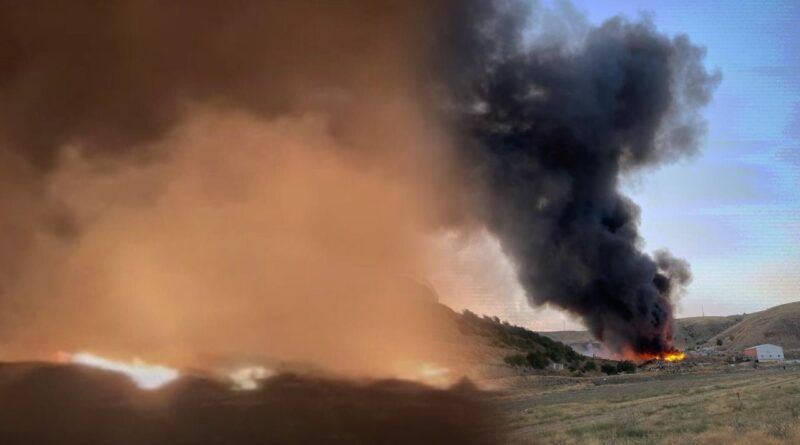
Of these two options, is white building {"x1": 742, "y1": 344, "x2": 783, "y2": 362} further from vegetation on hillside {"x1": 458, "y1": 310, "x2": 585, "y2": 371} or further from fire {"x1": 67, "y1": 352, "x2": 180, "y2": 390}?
fire {"x1": 67, "y1": 352, "x2": 180, "y2": 390}

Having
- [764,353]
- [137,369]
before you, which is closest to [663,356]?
[764,353]

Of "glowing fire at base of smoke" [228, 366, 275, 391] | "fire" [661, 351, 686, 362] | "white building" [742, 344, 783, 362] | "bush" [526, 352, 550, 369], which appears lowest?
"white building" [742, 344, 783, 362]

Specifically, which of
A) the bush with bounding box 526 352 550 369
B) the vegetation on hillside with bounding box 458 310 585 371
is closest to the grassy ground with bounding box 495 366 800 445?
the vegetation on hillside with bounding box 458 310 585 371

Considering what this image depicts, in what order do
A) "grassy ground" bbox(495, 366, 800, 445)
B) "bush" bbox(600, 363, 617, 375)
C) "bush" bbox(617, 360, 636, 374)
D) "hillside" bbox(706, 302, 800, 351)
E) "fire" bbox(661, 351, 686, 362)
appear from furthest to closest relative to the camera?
"hillside" bbox(706, 302, 800, 351), "fire" bbox(661, 351, 686, 362), "bush" bbox(617, 360, 636, 374), "bush" bbox(600, 363, 617, 375), "grassy ground" bbox(495, 366, 800, 445)

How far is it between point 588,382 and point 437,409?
22269 mm

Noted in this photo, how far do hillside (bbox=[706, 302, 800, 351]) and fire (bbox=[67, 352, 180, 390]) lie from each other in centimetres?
6442

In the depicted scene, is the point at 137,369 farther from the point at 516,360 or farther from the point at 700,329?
the point at 700,329

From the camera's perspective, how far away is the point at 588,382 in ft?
97.4

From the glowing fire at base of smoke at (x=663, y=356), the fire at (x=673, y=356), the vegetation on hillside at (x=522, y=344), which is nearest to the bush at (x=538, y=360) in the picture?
the vegetation on hillside at (x=522, y=344)

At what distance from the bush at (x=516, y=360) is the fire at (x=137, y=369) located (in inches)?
671

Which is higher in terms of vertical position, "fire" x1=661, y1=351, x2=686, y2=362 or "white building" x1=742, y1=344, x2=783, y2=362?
"fire" x1=661, y1=351, x2=686, y2=362

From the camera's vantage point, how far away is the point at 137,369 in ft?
34.9

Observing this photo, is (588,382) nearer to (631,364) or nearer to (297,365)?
(631,364)

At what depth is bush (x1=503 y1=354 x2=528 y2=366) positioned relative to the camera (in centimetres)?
2594
